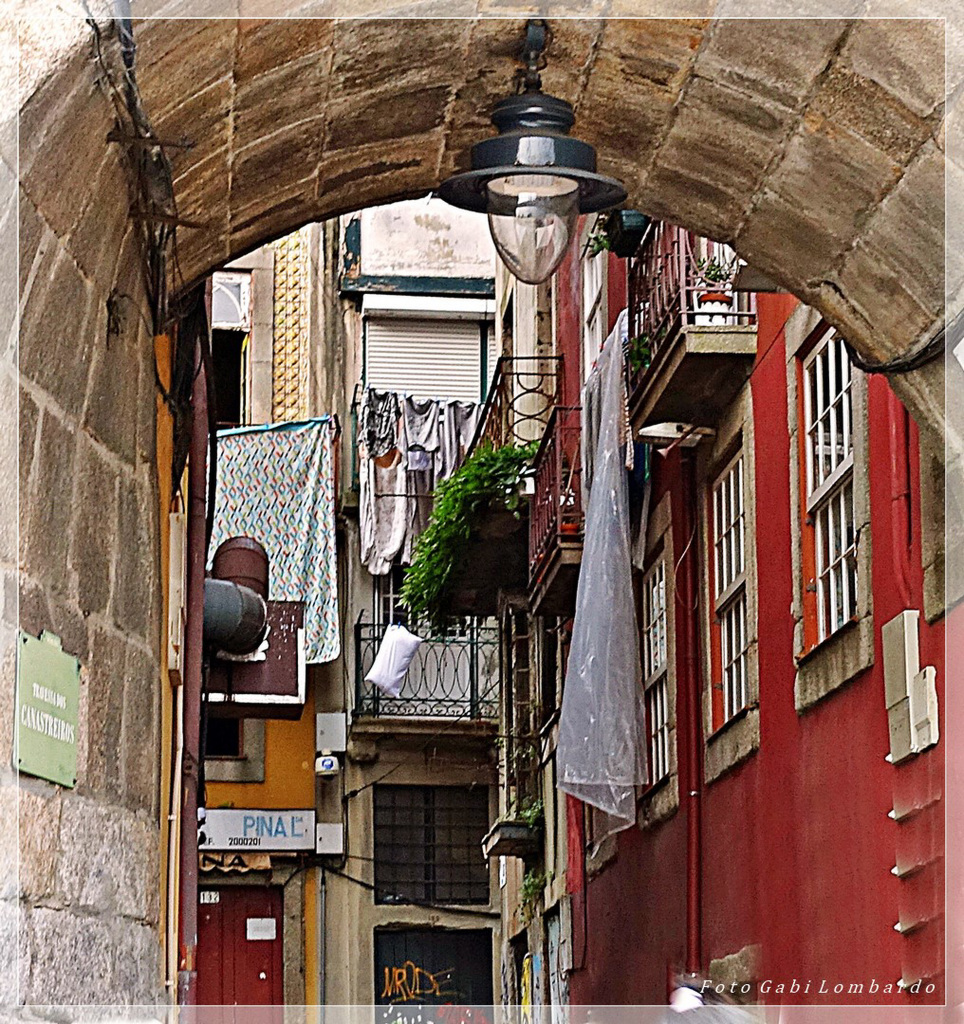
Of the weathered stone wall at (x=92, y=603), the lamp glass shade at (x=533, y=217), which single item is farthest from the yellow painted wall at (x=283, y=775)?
the lamp glass shade at (x=533, y=217)

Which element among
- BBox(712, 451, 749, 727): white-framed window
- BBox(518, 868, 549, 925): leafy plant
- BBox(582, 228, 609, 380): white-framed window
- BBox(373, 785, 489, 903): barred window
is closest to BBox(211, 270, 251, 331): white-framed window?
BBox(373, 785, 489, 903): barred window

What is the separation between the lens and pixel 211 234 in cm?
562

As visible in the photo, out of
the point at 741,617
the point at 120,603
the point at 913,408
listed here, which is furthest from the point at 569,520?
the point at 120,603

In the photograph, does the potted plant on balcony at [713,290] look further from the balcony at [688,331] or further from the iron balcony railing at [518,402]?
the iron balcony railing at [518,402]

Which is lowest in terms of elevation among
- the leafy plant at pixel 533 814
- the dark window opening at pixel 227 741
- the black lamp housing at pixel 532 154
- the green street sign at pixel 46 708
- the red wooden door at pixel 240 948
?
the red wooden door at pixel 240 948

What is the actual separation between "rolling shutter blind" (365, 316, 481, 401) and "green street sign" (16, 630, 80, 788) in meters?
19.4

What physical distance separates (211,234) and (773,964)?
16.5ft

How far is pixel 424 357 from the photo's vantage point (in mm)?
23875

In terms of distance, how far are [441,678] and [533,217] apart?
17.9 metres

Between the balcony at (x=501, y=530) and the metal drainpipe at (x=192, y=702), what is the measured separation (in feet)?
25.6

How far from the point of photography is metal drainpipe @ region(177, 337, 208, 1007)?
6418 mm

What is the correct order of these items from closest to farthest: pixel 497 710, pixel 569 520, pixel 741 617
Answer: pixel 741 617 < pixel 569 520 < pixel 497 710

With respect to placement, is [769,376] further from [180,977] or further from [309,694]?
[309,694]

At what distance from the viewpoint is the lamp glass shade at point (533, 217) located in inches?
197
